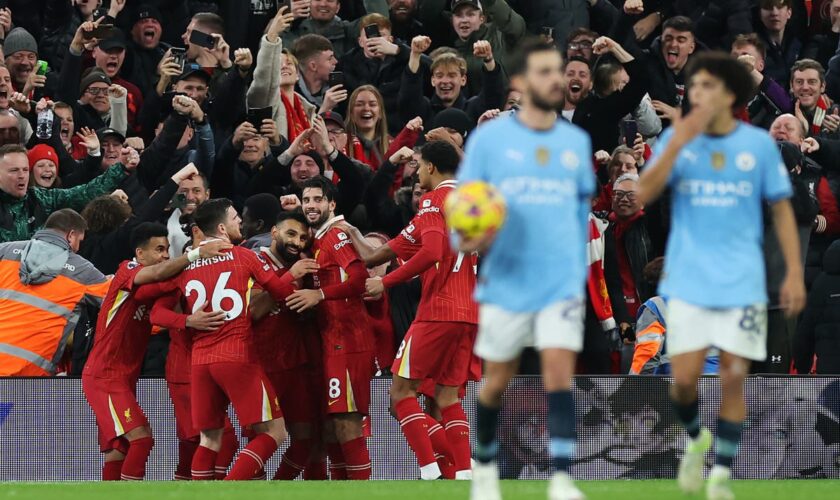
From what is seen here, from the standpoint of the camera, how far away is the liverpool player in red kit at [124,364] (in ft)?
37.8

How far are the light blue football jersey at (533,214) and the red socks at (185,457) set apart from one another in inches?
201

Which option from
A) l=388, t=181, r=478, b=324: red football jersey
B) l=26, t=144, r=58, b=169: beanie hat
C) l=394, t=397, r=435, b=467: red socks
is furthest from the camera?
l=26, t=144, r=58, b=169: beanie hat

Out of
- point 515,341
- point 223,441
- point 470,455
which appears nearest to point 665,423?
point 470,455

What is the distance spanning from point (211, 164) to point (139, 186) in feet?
2.30

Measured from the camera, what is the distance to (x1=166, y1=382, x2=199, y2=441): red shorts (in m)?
11.7

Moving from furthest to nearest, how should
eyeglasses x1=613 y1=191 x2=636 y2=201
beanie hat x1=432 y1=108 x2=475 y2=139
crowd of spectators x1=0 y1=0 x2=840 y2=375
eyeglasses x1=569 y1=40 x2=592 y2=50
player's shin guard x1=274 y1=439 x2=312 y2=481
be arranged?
eyeglasses x1=569 y1=40 x2=592 y2=50 → beanie hat x1=432 y1=108 x2=475 y2=139 → eyeglasses x1=613 y1=191 x2=636 y2=201 → crowd of spectators x1=0 y1=0 x2=840 y2=375 → player's shin guard x1=274 y1=439 x2=312 y2=481

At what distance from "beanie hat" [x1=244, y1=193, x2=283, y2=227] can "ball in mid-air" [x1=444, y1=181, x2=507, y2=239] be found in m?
5.46

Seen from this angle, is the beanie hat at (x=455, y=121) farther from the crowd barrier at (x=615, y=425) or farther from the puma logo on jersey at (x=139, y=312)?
the puma logo on jersey at (x=139, y=312)

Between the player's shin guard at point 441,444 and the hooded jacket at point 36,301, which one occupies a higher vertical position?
the hooded jacket at point 36,301

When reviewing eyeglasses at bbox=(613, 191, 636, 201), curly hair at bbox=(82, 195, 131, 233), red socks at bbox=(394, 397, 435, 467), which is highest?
eyeglasses at bbox=(613, 191, 636, 201)

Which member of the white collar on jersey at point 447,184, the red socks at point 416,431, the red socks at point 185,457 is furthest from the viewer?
the red socks at point 185,457

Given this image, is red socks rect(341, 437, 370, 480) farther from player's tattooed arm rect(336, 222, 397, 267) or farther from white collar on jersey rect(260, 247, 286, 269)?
white collar on jersey rect(260, 247, 286, 269)

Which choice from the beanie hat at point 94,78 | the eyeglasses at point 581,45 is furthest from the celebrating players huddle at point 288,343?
the eyeglasses at point 581,45

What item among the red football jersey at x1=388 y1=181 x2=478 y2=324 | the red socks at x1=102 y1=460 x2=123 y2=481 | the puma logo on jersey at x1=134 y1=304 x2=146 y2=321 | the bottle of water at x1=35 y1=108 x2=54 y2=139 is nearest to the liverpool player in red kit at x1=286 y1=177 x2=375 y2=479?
the red football jersey at x1=388 y1=181 x2=478 y2=324
